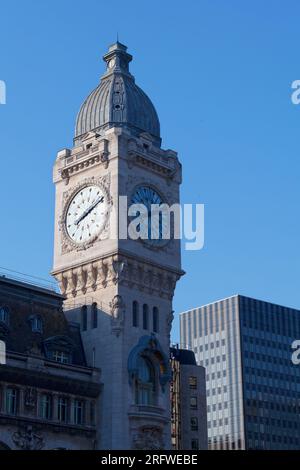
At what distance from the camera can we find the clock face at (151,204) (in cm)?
9650

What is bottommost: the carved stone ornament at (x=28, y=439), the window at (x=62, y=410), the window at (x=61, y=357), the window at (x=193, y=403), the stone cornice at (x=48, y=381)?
the carved stone ornament at (x=28, y=439)

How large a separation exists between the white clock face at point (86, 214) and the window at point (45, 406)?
57.8 feet

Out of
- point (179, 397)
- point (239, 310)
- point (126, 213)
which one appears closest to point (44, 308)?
point (126, 213)

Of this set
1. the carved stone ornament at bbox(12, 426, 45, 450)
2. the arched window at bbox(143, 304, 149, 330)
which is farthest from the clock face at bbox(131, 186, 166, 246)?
the carved stone ornament at bbox(12, 426, 45, 450)

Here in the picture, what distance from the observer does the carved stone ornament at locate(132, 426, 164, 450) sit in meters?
88.4

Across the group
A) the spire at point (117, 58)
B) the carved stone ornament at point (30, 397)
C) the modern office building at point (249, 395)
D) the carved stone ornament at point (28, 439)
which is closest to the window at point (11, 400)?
the carved stone ornament at point (30, 397)

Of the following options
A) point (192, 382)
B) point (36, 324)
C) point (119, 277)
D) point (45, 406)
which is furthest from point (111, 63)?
point (192, 382)

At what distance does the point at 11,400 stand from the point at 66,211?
78.5 feet

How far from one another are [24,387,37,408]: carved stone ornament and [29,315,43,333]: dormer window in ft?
22.8

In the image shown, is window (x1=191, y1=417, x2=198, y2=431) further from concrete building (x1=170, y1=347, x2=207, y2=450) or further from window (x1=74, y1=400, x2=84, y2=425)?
window (x1=74, y1=400, x2=84, y2=425)

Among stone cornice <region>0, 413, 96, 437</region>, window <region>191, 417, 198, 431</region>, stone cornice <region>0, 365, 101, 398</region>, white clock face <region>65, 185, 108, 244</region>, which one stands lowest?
stone cornice <region>0, 413, 96, 437</region>

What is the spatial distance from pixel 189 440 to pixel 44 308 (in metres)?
48.9

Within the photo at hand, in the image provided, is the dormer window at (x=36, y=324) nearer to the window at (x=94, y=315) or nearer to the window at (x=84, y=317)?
the window at (x=84, y=317)

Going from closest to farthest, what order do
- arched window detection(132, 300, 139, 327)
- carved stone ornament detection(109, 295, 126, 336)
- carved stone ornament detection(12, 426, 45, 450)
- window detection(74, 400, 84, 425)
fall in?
carved stone ornament detection(12, 426, 45, 450)
window detection(74, 400, 84, 425)
carved stone ornament detection(109, 295, 126, 336)
arched window detection(132, 300, 139, 327)
